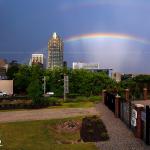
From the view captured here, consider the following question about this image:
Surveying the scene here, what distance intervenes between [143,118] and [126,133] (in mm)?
2207

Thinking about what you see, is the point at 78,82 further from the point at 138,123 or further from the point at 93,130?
the point at 138,123

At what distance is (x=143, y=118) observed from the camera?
17766 millimetres

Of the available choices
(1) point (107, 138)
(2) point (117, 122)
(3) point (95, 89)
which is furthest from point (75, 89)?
(1) point (107, 138)

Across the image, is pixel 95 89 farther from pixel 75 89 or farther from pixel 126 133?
pixel 126 133

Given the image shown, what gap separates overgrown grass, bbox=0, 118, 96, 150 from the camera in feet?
56.0

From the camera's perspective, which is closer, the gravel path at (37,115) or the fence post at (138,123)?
the fence post at (138,123)

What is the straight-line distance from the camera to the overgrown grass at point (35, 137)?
17062 mm

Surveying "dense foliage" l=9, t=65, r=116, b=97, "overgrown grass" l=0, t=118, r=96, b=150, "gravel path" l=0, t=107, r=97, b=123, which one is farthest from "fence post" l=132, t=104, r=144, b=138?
"dense foliage" l=9, t=65, r=116, b=97

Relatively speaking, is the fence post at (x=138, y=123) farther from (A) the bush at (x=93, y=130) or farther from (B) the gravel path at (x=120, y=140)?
(A) the bush at (x=93, y=130)

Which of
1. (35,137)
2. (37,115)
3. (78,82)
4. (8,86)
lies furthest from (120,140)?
(8,86)

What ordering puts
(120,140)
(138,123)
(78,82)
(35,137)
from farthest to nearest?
(78,82) < (35,137) < (138,123) < (120,140)

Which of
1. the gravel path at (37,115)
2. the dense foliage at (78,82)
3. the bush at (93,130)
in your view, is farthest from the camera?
the dense foliage at (78,82)

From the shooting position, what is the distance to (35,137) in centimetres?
1950

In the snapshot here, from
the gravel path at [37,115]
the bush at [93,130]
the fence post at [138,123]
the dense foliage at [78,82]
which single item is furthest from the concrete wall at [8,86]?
the fence post at [138,123]
